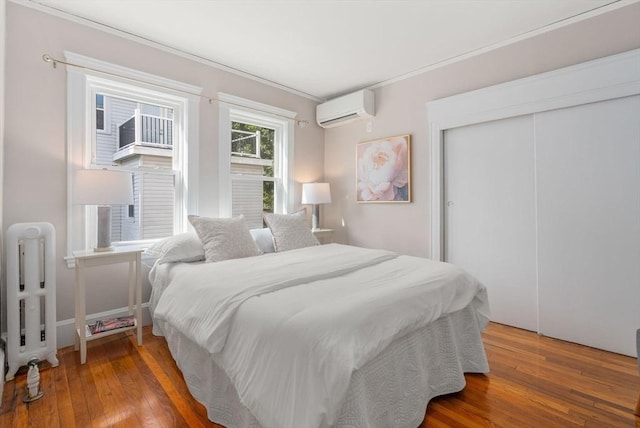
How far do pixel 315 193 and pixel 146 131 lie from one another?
1.90 metres

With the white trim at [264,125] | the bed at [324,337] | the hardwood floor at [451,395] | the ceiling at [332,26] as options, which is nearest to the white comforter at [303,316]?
the bed at [324,337]

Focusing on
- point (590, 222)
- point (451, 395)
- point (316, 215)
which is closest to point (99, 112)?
point (316, 215)

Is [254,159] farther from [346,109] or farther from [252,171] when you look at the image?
[346,109]

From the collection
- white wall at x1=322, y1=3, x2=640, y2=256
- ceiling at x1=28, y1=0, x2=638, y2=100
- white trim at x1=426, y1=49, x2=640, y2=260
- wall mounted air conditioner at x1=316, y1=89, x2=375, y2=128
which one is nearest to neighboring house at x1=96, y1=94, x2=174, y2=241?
ceiling at x1=28, y1=0, x2=638, y2=100

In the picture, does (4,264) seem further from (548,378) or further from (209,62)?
(548,378)

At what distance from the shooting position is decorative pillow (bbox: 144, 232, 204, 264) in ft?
7.91

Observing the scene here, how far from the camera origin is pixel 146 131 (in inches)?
113

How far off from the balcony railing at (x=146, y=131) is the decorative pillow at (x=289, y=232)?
1.25m

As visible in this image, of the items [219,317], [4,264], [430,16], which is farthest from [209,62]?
[219,317]

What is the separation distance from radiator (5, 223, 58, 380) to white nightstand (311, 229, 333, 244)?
246 cm

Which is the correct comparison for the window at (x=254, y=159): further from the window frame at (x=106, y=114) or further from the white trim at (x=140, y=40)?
the window frame at (x=106, y=114)

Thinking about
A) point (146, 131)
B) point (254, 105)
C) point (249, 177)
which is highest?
point (254, 105)

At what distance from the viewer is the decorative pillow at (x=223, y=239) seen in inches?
96.7

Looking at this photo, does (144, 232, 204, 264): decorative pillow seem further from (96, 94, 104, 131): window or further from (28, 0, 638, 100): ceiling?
(28, 0, 638, 100): ceiling
